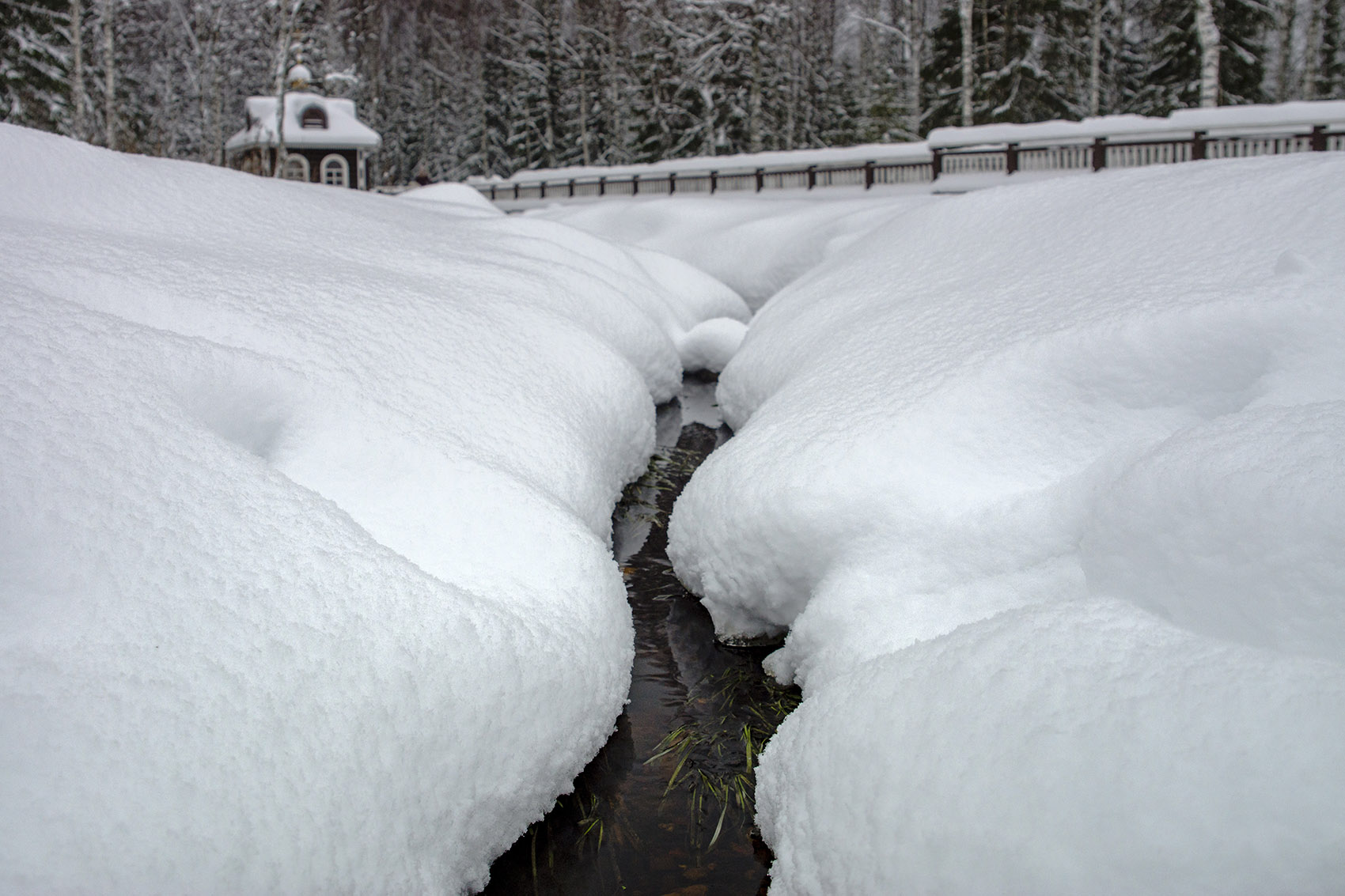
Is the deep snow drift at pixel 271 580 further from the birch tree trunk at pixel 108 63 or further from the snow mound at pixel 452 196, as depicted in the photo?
the birch tree trunk at pixel 108 63

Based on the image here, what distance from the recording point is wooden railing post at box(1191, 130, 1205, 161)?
1334 cm

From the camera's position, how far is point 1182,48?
2638 centimetres

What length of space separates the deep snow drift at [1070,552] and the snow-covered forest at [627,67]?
16457 millimetres

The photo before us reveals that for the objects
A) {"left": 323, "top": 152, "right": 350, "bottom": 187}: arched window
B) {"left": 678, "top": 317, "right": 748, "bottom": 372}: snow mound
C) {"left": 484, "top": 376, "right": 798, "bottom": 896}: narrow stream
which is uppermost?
{"left": 323, "top": 152, "right": 350, "bottom": 187}: arched window

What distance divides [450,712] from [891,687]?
1.21m

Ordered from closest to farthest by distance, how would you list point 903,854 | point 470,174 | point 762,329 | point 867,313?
point 903,854, point 867,313, point 762,329, point 470,174

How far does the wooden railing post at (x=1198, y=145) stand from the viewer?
1334cm

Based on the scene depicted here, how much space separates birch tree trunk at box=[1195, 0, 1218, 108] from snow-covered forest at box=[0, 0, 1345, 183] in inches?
216

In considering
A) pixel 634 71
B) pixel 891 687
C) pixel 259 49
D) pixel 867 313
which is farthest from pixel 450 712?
pixel 259 49

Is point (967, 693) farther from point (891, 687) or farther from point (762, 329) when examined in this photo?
point (762, 329)

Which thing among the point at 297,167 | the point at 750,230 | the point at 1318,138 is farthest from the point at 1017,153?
the point at 297,167

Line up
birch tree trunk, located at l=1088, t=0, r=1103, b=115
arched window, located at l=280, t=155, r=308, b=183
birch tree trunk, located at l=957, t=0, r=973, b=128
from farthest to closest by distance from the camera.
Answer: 1. arched window, located at l=280, t=155, r=308, b=183
2. birch tree trunk, located at l=1088, t=0, r=1103, b=115
3. birch tree trunk, located at l=957, t=0, r=973, b=128

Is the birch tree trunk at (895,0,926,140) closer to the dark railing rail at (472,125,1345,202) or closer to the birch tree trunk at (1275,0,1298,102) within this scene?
the dark railing rail at (472,125,1345,202)

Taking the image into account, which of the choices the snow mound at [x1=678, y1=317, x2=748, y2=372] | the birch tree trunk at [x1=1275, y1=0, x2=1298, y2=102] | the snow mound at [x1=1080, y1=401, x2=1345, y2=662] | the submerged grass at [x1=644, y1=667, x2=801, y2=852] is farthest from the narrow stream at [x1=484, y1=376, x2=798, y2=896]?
the birch tree trunk at [x1=1275, y1=0, x2=1298, y2=102]
